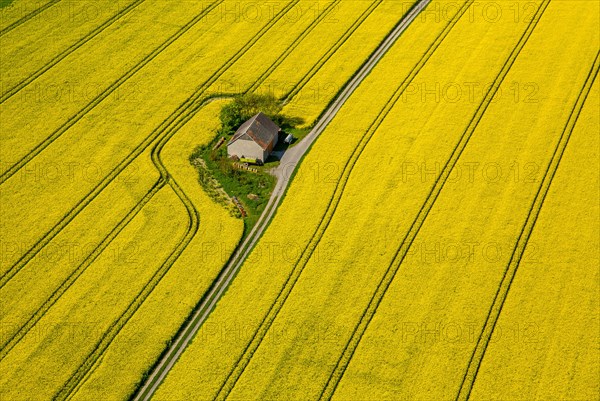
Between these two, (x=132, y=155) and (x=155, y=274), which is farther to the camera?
(x=132, y=155)

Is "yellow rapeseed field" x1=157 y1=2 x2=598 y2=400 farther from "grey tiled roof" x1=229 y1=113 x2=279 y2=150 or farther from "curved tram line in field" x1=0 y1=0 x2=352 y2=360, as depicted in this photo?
"curved tram line in field" x1=0 y1=0 x2=352 y2=360

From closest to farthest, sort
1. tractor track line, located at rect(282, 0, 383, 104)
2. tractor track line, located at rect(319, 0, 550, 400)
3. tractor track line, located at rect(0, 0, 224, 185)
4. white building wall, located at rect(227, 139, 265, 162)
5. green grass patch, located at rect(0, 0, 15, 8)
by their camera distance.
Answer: tractor track line, located at rect(319, 0, 550, 400) < white building wall, located at rect(227, 139, 265, 162) < tractor track line, located at rect(0, 0, 224, 185) < tractor track line, located at rect(282, 0, 383, 104) < green grass patch, located at rect(0, 0, 15, 8)

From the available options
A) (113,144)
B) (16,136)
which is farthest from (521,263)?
(16,136)

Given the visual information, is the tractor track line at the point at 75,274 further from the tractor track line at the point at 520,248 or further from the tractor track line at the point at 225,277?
the tractor track line at the point at 520,248

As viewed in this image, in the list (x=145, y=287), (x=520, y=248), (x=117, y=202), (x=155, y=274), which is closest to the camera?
(x=145, y=287)

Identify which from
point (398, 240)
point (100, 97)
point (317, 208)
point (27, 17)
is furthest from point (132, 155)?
point (27, 17)

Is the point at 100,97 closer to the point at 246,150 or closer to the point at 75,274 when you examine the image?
the point at 246,150

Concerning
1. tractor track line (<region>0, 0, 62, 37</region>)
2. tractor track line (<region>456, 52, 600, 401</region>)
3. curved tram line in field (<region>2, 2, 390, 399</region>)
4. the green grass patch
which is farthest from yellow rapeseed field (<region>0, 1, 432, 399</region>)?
tractor track line (<region>456, 52, 600, 401</region>)
